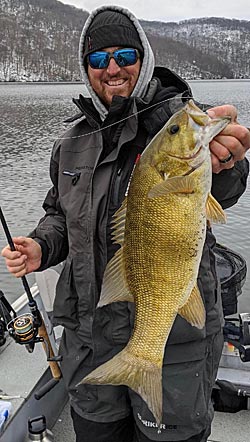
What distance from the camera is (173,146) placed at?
177 centimetres

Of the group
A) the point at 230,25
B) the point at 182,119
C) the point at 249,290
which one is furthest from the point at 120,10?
the point at 230,25

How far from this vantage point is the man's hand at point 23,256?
2301mm

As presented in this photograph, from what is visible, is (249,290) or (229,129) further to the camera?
(249,290)

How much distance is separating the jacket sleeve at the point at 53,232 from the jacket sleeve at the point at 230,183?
872 mm

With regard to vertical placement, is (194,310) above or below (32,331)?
above

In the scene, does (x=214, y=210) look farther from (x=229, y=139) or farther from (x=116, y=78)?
(x=116, y=78)

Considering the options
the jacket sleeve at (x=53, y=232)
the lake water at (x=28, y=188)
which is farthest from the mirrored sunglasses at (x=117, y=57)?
the lake water at (x=28, y=188)

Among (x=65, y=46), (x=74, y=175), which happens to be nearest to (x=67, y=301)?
(x=74, y=175)

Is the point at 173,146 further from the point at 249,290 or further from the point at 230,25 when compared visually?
the point at 230,25

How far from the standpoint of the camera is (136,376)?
1994 millimetres

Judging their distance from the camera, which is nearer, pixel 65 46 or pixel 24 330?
pixel 24 330

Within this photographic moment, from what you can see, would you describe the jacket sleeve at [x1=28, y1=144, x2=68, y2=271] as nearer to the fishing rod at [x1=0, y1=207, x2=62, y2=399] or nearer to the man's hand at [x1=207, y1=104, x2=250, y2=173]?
the fishing rod at [x1=0, y1=207, x2=62, y2=399]

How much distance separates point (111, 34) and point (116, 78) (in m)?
0.23

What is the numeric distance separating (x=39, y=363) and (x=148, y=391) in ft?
6.24
